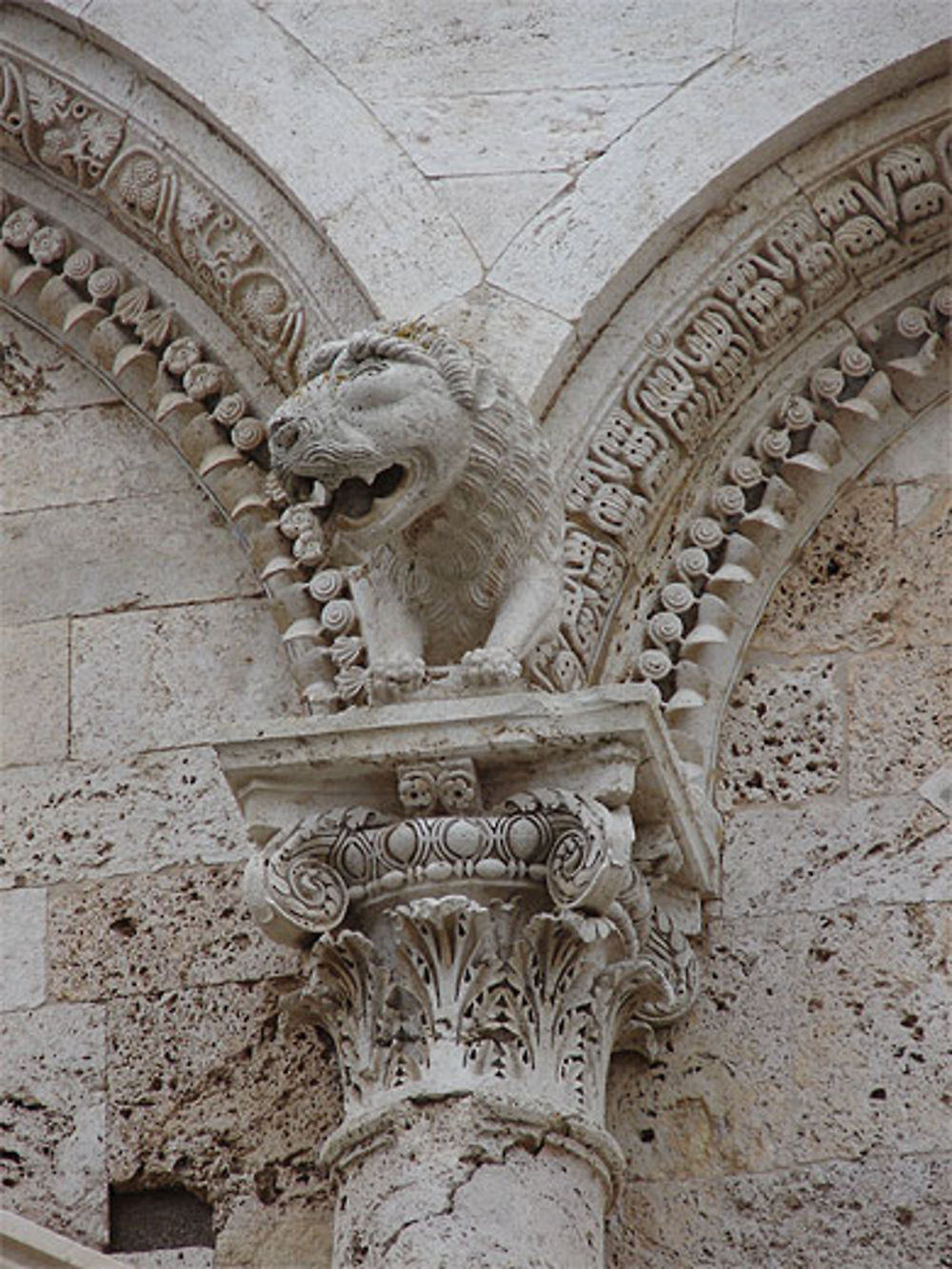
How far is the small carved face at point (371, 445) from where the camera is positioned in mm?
6281

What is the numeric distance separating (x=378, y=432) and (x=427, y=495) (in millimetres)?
149

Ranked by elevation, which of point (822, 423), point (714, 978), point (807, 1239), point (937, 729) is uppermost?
point (822, 423)

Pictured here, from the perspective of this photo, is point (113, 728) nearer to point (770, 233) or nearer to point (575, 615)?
point (575, 615)

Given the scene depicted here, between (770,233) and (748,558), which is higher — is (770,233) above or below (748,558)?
above

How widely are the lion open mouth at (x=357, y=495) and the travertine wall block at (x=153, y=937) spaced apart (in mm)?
842

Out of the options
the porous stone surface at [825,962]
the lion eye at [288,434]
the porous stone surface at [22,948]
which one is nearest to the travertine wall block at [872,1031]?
the porous stone surface at [825,962]

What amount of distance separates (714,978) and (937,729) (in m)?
0.63

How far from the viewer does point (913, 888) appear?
21.7 feet

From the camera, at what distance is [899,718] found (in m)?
6.80

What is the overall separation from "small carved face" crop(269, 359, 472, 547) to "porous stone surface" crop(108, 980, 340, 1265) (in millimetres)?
928

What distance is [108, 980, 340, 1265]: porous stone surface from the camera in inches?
257

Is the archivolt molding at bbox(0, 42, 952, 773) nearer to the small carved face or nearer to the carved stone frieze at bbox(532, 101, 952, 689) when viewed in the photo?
the carved stone frieze at bbox(532, 101, 952, 689)

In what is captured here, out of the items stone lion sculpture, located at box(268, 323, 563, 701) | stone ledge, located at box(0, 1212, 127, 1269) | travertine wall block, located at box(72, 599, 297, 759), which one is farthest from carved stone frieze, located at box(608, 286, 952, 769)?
stone ledge, located at box(0, 1212, 127, 1269)

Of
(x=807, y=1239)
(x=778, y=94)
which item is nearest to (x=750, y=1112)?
(x=807, y=1239)
